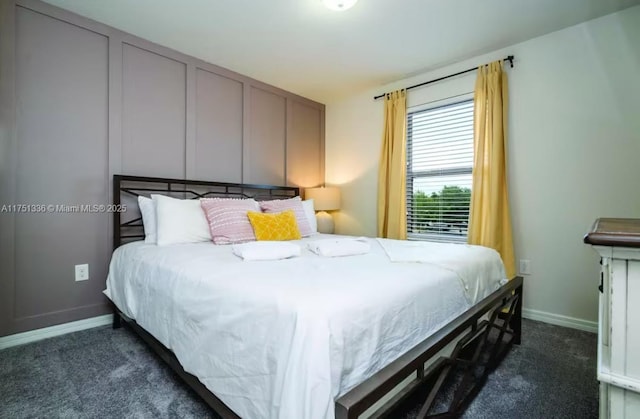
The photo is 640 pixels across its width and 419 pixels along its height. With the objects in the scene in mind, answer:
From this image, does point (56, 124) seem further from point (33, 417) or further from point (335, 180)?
point (335, 180)

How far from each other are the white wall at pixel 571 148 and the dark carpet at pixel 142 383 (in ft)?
1.72

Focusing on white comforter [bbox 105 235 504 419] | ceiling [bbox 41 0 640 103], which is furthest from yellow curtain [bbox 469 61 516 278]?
white comforter [bbox 105 235 504 419]

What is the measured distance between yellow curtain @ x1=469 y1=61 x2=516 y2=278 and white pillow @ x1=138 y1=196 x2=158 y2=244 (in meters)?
2.68

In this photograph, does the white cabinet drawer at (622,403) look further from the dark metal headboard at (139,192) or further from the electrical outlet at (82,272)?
the electrical outlet at (82,272)

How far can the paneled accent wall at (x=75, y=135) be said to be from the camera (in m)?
2.02

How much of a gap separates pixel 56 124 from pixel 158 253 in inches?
52.4

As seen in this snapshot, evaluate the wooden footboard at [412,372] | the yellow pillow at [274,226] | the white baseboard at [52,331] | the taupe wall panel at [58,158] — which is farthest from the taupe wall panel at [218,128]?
the wooden footboard at [412,372]

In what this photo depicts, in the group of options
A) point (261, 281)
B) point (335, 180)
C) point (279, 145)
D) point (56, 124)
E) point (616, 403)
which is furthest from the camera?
point (335, 180)

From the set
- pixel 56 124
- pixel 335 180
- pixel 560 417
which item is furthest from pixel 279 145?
pixel 560 417

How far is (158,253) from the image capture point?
180 centimetres

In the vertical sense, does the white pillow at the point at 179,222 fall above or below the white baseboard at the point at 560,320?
above

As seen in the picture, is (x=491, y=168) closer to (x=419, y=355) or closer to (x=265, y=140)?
(x=419, y=355)

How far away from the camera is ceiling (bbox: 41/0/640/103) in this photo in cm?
213

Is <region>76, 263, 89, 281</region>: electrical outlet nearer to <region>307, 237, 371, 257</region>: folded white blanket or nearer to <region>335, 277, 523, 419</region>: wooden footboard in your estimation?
<region>307, 237, 371, 257</region>: folded white blanket
